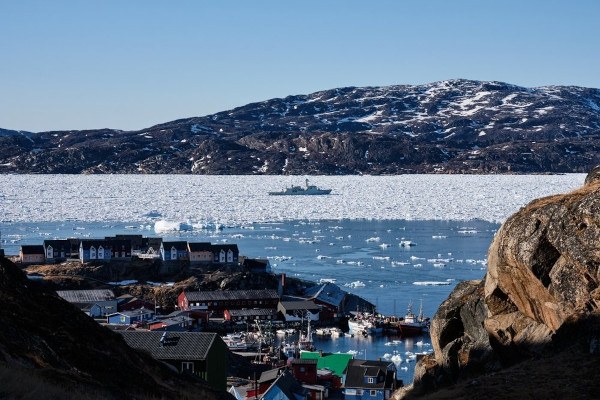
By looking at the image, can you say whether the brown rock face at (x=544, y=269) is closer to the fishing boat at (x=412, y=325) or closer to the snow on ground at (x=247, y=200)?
the fishing boat at (x=412, y=325)

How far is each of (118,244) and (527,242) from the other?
1604 inches

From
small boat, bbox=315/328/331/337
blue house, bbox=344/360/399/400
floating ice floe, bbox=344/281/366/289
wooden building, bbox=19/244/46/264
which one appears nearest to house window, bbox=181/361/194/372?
blue house, bbox=344/360/399/400

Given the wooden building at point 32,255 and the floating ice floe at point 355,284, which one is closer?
the floating ice floe at point 355,284

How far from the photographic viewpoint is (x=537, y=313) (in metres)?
14.8

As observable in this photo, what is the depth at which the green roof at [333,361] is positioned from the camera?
31.9 metres

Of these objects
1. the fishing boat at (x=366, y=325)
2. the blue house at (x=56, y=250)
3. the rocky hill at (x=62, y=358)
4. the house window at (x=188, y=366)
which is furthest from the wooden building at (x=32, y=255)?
the rocky hill at (x=62, y=358)

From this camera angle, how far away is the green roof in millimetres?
31906

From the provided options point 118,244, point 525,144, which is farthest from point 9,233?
point 525,144

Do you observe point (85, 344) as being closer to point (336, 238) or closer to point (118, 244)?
point (118, 244)

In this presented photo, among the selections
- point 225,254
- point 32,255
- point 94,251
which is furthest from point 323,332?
point 32,255

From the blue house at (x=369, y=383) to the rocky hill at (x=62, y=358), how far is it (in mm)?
14874

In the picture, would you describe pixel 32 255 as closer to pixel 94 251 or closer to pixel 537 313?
pixel 94 251

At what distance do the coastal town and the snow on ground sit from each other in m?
24.9

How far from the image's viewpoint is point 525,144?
654ft
